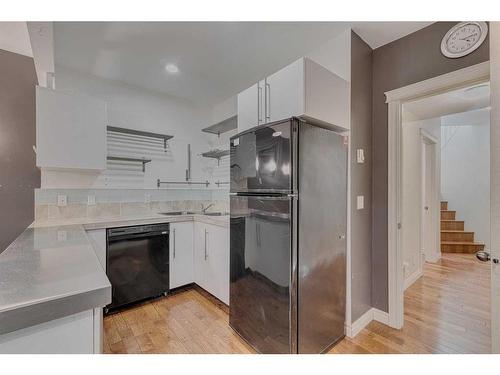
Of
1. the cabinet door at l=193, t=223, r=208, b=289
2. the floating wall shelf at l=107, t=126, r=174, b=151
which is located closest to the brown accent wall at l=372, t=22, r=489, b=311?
the cabinet door at l=193, t=223, r=208, b=289

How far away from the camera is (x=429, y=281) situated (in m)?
3.01

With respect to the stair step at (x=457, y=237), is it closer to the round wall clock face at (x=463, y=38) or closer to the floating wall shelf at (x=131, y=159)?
the round wall clock face at (x=463, y=38)

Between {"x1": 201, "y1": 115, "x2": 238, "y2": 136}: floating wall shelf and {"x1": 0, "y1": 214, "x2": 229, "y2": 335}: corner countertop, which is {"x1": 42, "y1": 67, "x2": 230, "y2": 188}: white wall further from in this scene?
{"x1": 0, "y1": 214, "x2": 229, "y2": 335}: corner countertop

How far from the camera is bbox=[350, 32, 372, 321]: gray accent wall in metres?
1.92

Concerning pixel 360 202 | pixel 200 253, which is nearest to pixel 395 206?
pixel 360 202

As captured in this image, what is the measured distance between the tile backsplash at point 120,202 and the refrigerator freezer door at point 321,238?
1765 mm

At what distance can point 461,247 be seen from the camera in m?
4.41

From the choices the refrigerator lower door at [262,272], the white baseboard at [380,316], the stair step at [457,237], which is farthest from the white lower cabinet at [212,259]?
the stair step at [457,237]

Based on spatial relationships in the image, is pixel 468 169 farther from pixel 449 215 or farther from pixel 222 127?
pixel 222 127

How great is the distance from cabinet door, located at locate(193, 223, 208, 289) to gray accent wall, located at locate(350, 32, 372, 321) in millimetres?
1464

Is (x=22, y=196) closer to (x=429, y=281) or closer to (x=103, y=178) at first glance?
(x=103, y=178)

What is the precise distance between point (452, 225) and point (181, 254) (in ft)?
17.8

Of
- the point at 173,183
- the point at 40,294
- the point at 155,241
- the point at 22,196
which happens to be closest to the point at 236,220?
the point at 155,241
